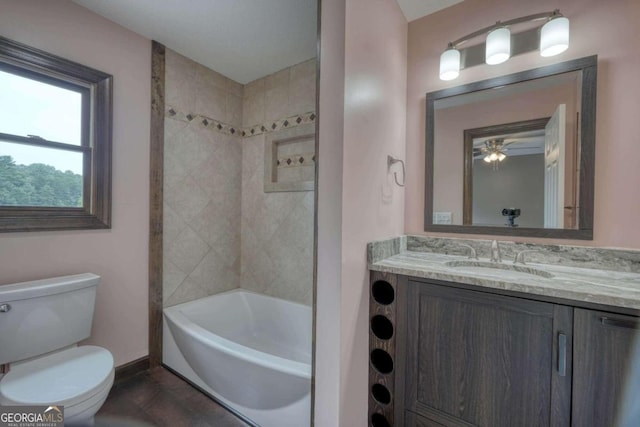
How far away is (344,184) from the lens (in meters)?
1.15

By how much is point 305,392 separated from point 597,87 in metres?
2.06

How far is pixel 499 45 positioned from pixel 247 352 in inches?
85.2

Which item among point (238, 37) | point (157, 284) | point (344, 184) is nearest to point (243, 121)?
point (238, 37)

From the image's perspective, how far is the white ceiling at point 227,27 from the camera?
162cm

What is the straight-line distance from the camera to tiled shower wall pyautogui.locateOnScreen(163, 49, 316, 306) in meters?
2.14

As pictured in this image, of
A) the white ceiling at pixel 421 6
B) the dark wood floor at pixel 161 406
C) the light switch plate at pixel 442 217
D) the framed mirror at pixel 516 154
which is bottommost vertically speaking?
the dark wood floor at pixel 161 406

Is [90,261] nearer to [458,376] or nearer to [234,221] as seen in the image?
[234,221]

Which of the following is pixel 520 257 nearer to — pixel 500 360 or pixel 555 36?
pixel 500 360

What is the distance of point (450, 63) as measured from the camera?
163 centimetres

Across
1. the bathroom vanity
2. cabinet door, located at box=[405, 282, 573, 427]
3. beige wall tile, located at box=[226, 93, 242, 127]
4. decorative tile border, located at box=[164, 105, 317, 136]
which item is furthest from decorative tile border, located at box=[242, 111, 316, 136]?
cabinet door, located at box=[405, 282, 573, 427]

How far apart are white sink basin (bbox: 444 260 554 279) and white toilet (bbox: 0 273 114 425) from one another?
5.99 feet

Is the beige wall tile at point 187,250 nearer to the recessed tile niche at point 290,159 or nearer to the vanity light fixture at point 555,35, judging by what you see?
the recessed tile niche at point 290,159

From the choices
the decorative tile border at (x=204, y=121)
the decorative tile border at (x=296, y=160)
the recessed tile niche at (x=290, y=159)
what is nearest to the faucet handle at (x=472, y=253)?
the recessed tile niche at (x=290, y=159)

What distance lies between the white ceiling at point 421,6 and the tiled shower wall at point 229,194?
2.47 feet
